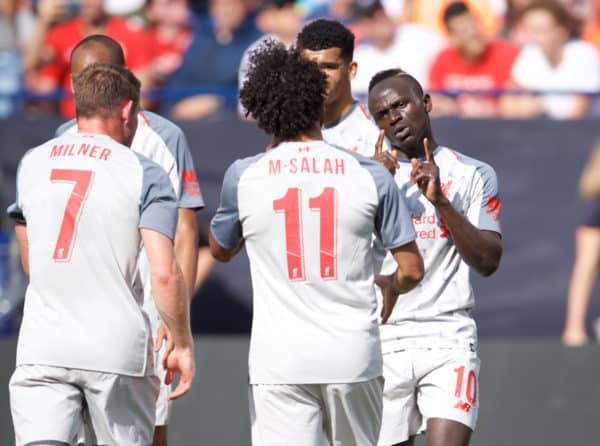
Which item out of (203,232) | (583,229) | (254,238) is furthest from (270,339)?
(583,229)

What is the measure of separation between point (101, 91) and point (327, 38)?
6.70 ft

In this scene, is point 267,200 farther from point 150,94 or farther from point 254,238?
point 150,94

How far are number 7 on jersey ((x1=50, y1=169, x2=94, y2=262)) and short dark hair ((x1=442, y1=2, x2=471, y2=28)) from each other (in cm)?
613

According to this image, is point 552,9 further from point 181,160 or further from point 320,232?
point 320,232

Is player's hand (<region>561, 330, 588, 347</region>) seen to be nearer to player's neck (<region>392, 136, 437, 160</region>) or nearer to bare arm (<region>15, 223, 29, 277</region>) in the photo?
player's neck (<region>392, 136, 437, 160</region>)

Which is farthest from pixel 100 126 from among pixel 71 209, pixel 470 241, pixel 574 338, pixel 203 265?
pixel 574 338

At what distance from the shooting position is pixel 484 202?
18.0 feet

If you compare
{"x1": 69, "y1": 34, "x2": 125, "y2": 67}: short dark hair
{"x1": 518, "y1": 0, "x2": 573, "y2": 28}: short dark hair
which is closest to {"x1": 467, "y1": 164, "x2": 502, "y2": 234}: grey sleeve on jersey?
{"x1": 69, "y1": 34, "x2": 125, "y2": 67}: short dark hair

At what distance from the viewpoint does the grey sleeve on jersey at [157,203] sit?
452 cm

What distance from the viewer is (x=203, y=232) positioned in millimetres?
8953

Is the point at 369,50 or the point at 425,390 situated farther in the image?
the point at 369,50

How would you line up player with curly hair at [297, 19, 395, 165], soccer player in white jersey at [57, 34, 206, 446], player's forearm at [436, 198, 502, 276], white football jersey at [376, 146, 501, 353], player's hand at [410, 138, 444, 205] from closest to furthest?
1. player's hand at [410, 138, 444, 205]
2. player's forearm at [436, 198, 502, 276]
3. white football jersey at [376, 146, 501, 353]
4. soccer player in white jersey at [57, 34, 206, 446]
5. player with curly hair at [297, 19, 395, 165]

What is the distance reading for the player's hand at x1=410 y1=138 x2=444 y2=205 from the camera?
5020mm

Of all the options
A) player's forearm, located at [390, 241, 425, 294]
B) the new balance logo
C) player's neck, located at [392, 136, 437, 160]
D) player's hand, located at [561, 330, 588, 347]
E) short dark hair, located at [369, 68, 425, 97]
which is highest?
short dark hair, located at [369, 68, 425, 97]
